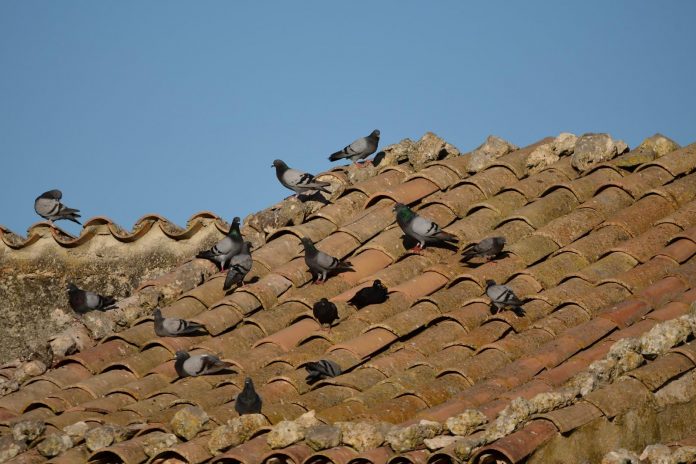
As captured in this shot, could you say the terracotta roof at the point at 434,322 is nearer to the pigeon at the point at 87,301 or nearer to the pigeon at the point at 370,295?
the pigeon at the point at 370,295

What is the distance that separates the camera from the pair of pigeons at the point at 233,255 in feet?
35.1

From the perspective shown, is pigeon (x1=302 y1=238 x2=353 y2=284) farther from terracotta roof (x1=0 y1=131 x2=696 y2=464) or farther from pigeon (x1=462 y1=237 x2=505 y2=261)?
pigeon (x1=462 y1=237 x2=505 y2=261)

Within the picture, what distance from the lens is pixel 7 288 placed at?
1270 centimetres

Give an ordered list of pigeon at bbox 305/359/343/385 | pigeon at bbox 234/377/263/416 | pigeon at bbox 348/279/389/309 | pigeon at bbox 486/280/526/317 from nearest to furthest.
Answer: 1. pigeon at bbox 234/377/263/416
2. pigeon at bbox 305/359/343/385
3. pigeon at bbox 486/280/526/317
4. pigeon at bbox 348/279/389/309

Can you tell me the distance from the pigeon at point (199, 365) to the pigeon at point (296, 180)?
3395 millimetres

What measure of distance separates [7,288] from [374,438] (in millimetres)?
6602

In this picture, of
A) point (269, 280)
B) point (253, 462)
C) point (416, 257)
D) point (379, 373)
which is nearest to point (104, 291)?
point (269, 280)

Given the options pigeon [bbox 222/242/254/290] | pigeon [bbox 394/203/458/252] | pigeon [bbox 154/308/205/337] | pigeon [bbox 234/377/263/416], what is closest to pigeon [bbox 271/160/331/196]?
pigeon [bbox 222/242/254/290]

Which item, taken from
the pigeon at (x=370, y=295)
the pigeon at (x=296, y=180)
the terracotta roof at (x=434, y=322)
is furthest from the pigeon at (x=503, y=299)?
the pigeon at (x=296, y=180)

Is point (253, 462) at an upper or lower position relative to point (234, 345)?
lower

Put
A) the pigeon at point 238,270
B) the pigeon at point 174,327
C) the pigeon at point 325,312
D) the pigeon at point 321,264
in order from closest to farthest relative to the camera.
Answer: the pigeon at point 325,312, the pigeon at point 174,327, the pigeon at point 321,264, the pigeon at point 238,270

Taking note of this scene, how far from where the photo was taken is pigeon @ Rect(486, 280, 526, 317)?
893 centimetres

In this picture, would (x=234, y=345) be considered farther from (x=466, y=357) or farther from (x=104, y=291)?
(x=104, y=291)

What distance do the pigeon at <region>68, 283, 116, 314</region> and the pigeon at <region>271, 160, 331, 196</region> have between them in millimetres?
2088
